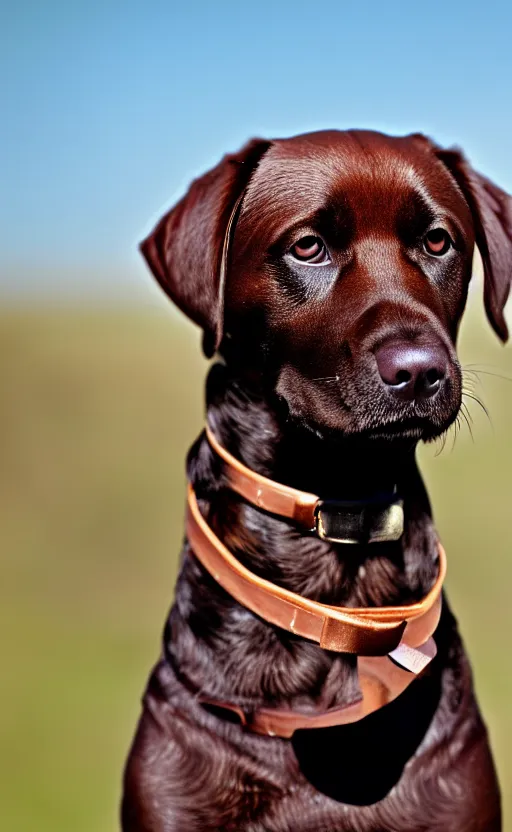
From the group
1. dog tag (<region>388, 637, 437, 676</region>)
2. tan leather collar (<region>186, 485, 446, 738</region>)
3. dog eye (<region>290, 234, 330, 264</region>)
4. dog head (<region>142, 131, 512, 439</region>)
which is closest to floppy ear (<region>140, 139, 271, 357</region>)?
dog head (<region>142, 131, 512, 439</region>)

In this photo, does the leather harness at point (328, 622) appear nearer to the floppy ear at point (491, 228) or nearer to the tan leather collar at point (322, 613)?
the tan leather collar at point (322, 613)

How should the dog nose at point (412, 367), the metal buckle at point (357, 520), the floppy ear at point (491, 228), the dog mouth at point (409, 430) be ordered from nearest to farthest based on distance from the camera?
the dog nose at point (412, 367) < the dog mouth at point (409, 430) < the metal buckle at point (357, 520) < the floppy ear at point (491, 228)

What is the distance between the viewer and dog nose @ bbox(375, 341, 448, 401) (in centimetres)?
304

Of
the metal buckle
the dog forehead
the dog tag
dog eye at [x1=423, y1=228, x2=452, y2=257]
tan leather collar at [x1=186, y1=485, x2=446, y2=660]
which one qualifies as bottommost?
the dog tag

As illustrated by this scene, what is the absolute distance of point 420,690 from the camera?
3.53 metres

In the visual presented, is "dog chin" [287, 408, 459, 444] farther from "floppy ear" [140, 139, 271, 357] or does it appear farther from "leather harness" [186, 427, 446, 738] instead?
"floppy ear" [140, 139, 271, 357]

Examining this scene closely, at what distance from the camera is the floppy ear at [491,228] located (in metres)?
3.66

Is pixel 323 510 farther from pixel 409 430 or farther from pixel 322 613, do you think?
pixel 409 430

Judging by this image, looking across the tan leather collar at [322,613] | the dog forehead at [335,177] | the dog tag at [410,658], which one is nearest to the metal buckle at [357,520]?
the tan leather collar at [322,613]

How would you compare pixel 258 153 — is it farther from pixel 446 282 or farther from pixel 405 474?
pixel 405 474

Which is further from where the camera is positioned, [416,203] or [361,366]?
[416,203]

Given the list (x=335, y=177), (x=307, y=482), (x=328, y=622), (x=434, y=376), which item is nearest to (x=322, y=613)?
(x=328, y=622)

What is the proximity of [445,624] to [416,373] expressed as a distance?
3.43ft

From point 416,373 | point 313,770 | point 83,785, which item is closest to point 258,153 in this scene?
point 416,373
